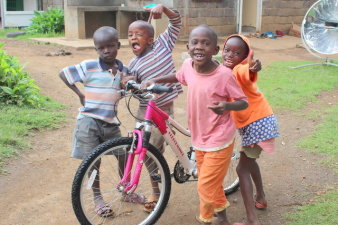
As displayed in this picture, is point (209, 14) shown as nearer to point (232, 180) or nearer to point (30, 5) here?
point (30, 5)

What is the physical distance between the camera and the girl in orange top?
2.99 meters

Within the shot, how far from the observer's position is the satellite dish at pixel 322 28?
8.79 metres

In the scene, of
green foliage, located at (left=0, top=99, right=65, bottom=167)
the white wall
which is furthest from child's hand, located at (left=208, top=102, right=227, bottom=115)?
the white wall

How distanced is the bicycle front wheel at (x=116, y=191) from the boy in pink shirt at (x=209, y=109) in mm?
410

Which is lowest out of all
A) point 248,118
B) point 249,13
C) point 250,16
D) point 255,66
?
point 248,118

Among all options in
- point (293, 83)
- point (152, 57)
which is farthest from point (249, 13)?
point (152, 57)

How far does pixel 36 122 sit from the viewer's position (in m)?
5.45

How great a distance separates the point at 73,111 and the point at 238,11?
936cm

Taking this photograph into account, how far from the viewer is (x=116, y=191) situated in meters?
3.09

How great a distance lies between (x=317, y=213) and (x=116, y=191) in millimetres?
1614

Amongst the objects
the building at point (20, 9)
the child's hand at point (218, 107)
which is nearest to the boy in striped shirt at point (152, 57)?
the child's hand at point (218, 107)

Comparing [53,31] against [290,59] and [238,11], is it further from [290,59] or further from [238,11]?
[290,59]

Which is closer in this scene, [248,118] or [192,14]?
[248,118]

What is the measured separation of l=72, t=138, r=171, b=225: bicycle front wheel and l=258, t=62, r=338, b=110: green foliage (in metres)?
3.60
